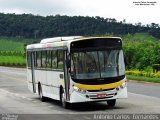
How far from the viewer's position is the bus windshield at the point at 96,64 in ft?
64.0

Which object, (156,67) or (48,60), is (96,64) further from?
(156,67)

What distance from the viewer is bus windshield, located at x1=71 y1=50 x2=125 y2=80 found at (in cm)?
1952

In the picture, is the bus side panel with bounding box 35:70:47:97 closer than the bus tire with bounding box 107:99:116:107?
No

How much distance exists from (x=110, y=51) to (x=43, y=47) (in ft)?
14.4

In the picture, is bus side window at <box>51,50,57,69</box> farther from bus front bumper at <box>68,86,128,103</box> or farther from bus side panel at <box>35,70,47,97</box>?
bus front bumper at <box>68,86,128,103</box>

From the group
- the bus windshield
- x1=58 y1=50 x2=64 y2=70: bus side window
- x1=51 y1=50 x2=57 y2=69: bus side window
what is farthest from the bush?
the bus windshield

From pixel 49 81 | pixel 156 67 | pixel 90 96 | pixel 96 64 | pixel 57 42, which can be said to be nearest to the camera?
pixel 90 96

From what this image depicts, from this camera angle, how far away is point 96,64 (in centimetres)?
1970

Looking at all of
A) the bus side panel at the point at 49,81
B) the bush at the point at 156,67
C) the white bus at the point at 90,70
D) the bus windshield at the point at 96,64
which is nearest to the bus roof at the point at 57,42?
the white bus at the point at 90,70

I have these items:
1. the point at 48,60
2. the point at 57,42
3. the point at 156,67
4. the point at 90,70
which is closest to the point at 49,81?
the point at 48,60

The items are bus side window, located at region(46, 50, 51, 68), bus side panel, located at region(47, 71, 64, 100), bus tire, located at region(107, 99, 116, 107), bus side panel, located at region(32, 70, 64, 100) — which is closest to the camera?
bus tire, located at region(107, 99, 116, 107)

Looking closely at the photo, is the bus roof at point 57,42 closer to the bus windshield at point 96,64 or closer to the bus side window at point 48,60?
the bus side window at point 48,60

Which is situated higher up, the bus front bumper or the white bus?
the white bus

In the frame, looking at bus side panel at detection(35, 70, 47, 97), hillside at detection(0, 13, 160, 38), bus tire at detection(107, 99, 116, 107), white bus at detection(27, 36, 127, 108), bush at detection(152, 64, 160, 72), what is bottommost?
hillside at detection(0, 13, 160, 38)
